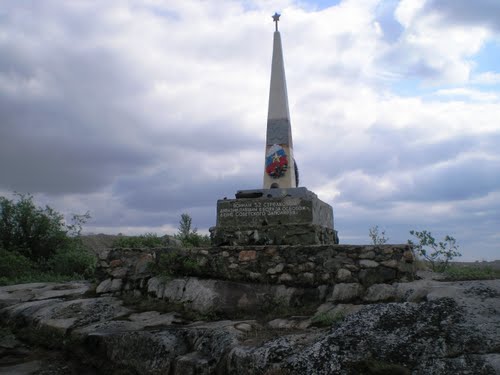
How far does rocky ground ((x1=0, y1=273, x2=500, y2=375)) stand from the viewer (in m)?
3.50

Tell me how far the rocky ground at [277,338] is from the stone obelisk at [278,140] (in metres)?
4.53

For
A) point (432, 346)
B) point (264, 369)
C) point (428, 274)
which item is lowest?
point (264, 369)

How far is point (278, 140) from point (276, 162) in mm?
525

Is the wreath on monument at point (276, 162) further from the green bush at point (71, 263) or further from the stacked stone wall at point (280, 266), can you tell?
the green bush at point (71, 263)

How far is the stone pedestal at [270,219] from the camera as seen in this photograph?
808 centimetres

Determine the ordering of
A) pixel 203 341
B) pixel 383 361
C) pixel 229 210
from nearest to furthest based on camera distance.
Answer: pixel 383 361 < pixel 203 341 < pixel 229 210

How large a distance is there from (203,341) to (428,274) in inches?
118

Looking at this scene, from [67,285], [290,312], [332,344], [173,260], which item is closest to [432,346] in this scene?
[332,344]

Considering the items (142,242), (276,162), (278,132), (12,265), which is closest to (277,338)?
(276,162)

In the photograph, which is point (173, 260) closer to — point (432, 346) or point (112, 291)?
point (112, 291)

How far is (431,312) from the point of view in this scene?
156 inches

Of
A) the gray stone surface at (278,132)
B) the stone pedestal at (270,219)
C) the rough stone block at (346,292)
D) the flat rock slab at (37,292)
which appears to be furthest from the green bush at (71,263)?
the rough stone block at (346,292)

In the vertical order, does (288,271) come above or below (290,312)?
above

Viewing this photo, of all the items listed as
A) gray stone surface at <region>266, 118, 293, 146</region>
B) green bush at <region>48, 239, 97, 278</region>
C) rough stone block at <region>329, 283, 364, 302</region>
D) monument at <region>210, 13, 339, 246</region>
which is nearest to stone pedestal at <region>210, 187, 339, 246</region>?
monument at <region>210, 13, 339, 246</region>
